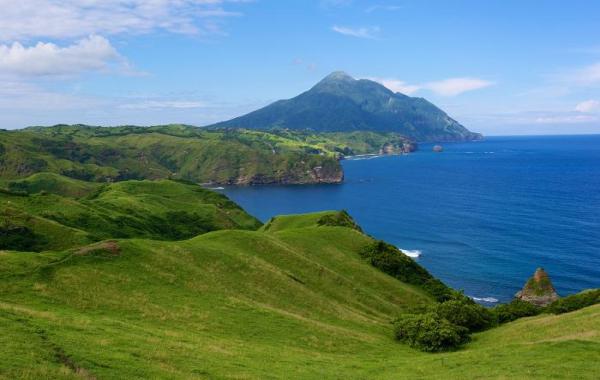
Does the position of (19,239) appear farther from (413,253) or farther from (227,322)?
(413,253)

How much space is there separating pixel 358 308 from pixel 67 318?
38382 millimetres

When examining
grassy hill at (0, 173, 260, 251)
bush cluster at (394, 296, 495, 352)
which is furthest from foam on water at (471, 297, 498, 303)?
grassy hill at (0, 173, 260, 251)

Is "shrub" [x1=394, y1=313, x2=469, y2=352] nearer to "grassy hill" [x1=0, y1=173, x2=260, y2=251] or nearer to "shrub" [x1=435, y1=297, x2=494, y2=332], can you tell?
"shrub" [x1=435, y1=297, x2=494, y2=332]

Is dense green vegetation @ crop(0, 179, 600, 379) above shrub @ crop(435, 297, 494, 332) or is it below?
above

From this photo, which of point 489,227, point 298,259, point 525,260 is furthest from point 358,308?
point 489,227

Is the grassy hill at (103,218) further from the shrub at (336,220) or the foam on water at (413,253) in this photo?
the foam on water at (413,253)

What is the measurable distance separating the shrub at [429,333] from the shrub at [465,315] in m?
4.61

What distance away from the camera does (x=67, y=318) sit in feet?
124

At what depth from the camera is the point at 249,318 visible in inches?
1934

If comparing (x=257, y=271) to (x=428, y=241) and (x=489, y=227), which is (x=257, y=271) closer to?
(x=428, y=241)

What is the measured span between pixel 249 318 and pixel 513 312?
41955 mm

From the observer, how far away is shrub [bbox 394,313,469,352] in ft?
169

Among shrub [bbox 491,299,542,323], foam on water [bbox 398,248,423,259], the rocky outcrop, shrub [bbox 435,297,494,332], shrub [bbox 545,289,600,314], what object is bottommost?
foam on water [bbox 398,248,423,259]

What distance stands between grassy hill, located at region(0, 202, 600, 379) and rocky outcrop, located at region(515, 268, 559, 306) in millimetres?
47911
